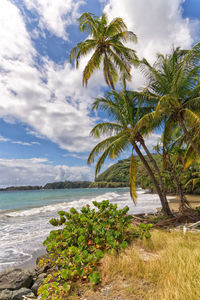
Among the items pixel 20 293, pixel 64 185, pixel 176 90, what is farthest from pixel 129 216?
pixel 64 185

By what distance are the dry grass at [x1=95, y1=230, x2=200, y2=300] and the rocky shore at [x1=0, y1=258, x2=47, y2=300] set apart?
1.65 meters

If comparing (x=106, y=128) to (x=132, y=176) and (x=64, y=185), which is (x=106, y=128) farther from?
(x=64, y=185)

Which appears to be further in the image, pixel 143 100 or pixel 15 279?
pixel 143 100

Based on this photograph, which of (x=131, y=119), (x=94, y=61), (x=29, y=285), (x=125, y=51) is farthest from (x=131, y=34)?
(x=29, y=285)

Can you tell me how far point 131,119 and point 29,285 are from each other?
7.27m

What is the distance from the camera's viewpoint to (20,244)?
7434 millimetres

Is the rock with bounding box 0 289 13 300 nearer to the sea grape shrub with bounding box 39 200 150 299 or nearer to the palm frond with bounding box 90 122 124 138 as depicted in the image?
the sea grape shrub with bounding box 39 200 150 299

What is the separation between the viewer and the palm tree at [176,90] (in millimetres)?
7211

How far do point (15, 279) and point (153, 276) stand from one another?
3.24 m

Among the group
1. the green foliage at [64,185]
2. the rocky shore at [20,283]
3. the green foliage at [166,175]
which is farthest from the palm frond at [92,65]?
the green foliage at [64,185]

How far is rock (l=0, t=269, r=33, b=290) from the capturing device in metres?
3.76

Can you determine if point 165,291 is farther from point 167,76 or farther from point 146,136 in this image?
point 167,76

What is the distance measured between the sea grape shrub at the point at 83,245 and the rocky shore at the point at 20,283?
14.0 inches

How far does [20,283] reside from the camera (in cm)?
378
